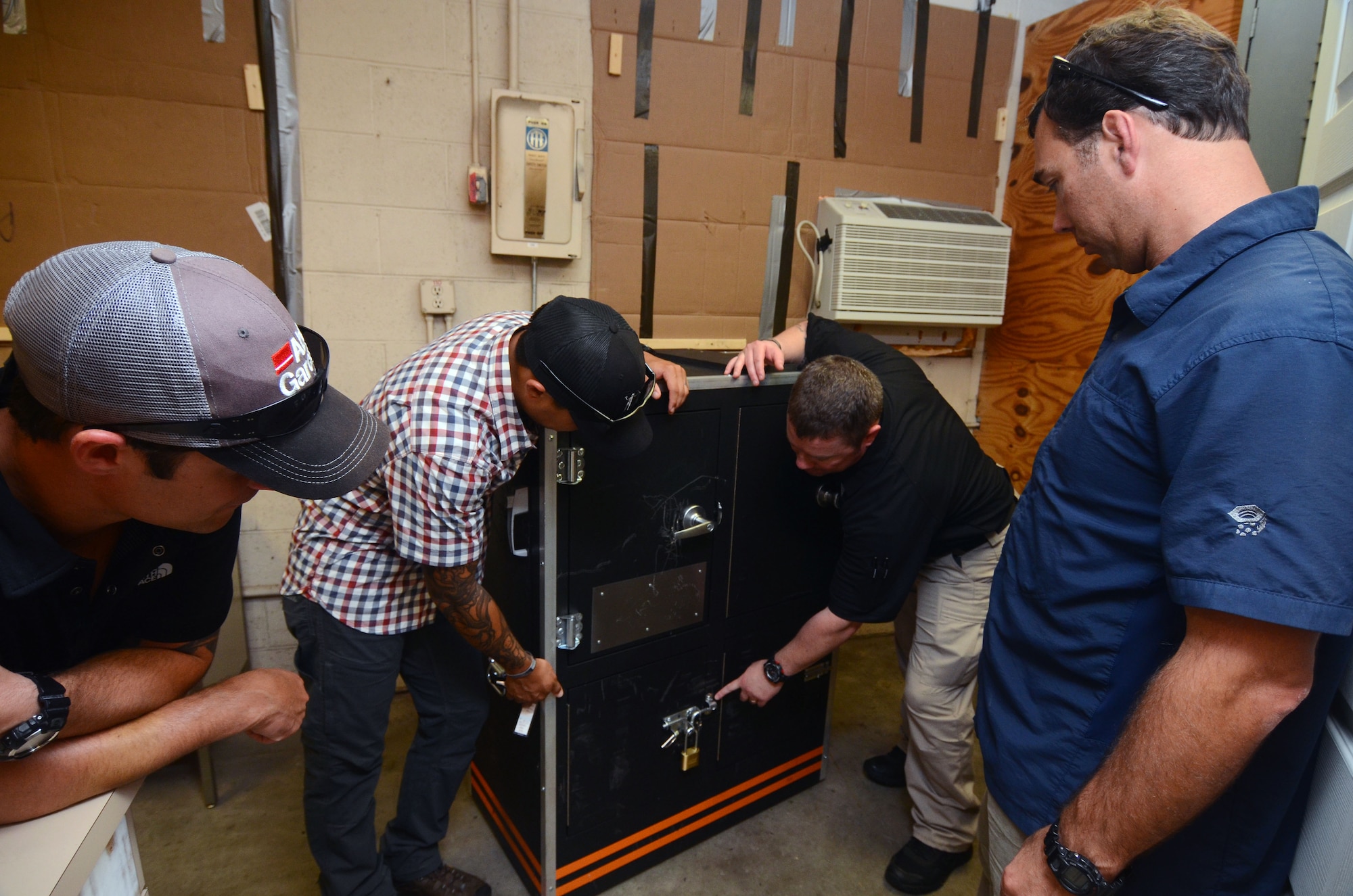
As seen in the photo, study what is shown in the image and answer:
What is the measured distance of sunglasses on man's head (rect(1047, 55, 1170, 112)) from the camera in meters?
0.86

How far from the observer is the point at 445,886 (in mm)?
1782

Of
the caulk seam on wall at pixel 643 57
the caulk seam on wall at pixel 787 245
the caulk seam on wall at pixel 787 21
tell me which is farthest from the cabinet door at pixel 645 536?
the caulk seam on wall at pixel 787 21

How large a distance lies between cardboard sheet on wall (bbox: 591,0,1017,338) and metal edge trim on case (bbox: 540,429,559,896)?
119 cm

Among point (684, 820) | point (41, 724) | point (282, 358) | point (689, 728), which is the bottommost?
point (684, 820)

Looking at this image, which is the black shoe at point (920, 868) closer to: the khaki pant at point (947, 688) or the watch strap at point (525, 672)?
the khaki pant at point (947, 688)

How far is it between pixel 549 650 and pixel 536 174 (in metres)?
1.51

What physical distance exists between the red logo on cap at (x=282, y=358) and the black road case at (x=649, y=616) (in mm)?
662

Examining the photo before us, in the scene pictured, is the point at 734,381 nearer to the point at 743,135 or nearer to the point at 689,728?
the point at 689,728

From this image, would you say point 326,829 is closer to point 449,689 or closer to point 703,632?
point 449,689

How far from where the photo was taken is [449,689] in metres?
1.71

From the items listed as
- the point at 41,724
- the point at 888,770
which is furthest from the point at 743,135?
the point at 41,724

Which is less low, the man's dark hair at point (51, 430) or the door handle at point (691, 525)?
the man's dark hair at point (51, 430)

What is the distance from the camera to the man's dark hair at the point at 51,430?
2.46 ft

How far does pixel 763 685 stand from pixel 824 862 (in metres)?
0.57
